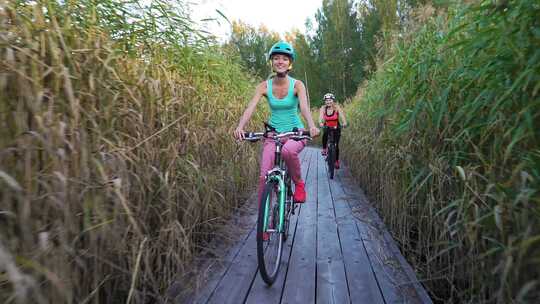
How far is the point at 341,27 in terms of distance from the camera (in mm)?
24594

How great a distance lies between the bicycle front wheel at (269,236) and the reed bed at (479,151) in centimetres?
95

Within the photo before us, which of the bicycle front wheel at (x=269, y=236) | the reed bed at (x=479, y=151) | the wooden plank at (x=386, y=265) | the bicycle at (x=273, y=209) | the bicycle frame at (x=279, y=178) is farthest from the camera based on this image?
the bicycle frame at (x=279, y=178)

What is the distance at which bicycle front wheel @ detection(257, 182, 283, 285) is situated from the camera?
2.20m

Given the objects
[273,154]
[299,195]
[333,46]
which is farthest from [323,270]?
[333,46]

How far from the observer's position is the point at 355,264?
8.59 feet

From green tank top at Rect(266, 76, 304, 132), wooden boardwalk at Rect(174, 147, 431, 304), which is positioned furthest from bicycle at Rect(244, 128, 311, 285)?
green tank top at Rect(266, 76, 304, 132)

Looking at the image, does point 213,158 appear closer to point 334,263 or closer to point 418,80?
point 334,263

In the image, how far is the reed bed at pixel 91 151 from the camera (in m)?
1.24

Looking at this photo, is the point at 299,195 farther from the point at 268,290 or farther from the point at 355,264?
the point at 268,290

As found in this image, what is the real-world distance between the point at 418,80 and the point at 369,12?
2386 centimetres

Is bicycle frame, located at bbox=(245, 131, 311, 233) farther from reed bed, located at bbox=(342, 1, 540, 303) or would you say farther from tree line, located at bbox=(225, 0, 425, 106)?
tree line, located at bbox=(225, 0, 425, 106)

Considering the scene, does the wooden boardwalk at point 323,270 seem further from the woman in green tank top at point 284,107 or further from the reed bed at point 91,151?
the woman in green tank top at point 284,107

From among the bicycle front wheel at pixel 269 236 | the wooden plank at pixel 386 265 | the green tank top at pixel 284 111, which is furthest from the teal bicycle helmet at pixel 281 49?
the wooden plank at pixel 386 265

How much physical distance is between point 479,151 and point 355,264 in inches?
49.1
